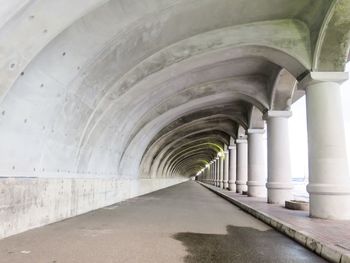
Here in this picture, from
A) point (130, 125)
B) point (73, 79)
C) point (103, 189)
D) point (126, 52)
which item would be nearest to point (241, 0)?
point (126, 52)

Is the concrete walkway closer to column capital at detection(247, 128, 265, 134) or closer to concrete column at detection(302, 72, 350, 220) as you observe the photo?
concrete column at detection(302, 72, 350, 220)

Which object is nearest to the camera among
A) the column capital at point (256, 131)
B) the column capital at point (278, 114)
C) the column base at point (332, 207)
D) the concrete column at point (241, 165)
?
→ the column base at point (332, 207)

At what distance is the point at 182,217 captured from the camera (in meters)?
10.1

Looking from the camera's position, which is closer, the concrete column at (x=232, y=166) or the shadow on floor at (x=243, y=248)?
the shadow on floor at (x=243, y=248)

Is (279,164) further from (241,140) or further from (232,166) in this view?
(232,166)

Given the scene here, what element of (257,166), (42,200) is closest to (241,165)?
(257,166)

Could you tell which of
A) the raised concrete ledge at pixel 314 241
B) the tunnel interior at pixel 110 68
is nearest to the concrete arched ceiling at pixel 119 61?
the tunnel interior at pixel 110 68

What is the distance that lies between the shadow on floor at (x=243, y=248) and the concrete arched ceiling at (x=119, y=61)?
3.61 meters

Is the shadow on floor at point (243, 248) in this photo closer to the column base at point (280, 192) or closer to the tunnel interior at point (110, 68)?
the tunnel interior at point (110, 68)

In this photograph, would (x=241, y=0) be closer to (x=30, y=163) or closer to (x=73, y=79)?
(x=73, y=79)

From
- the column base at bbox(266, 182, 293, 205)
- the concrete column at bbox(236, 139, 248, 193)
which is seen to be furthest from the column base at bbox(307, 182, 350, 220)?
the concrete column at bbox(236, 139, 248, 193)

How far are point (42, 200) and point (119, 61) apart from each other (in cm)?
381

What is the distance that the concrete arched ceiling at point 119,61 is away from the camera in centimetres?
550

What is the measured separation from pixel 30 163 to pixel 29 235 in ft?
4.67
